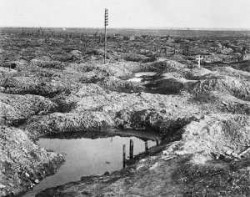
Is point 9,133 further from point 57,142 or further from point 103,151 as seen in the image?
point 103,151

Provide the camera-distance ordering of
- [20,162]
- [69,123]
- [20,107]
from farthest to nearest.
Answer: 1. [20,107]
2. [69,123]
3. [20,162]

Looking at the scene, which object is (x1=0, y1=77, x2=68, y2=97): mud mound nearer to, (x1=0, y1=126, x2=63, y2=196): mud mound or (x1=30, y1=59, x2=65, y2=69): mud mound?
(x1=30, y1=59, x2=65, y2=69): mud mound

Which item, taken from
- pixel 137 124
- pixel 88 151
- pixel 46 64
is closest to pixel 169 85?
pixel 137 124

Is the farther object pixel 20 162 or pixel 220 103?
pixel 220 103

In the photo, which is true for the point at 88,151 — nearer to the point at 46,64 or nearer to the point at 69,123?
the point at 69,123

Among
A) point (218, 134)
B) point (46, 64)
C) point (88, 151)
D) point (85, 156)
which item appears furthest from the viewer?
point (46, 64)

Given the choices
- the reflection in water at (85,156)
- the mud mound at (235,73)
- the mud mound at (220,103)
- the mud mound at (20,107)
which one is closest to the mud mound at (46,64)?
the mud mound at (20,107)

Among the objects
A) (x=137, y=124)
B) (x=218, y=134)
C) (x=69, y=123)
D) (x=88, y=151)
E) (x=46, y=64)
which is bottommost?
(x=88, y=151)

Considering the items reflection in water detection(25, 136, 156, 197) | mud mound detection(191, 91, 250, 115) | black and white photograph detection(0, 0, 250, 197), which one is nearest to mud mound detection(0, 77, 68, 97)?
black and white photograph detection(0, 0, 250, 197)

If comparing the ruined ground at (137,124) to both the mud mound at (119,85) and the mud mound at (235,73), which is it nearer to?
the mud mound at (119,85)
